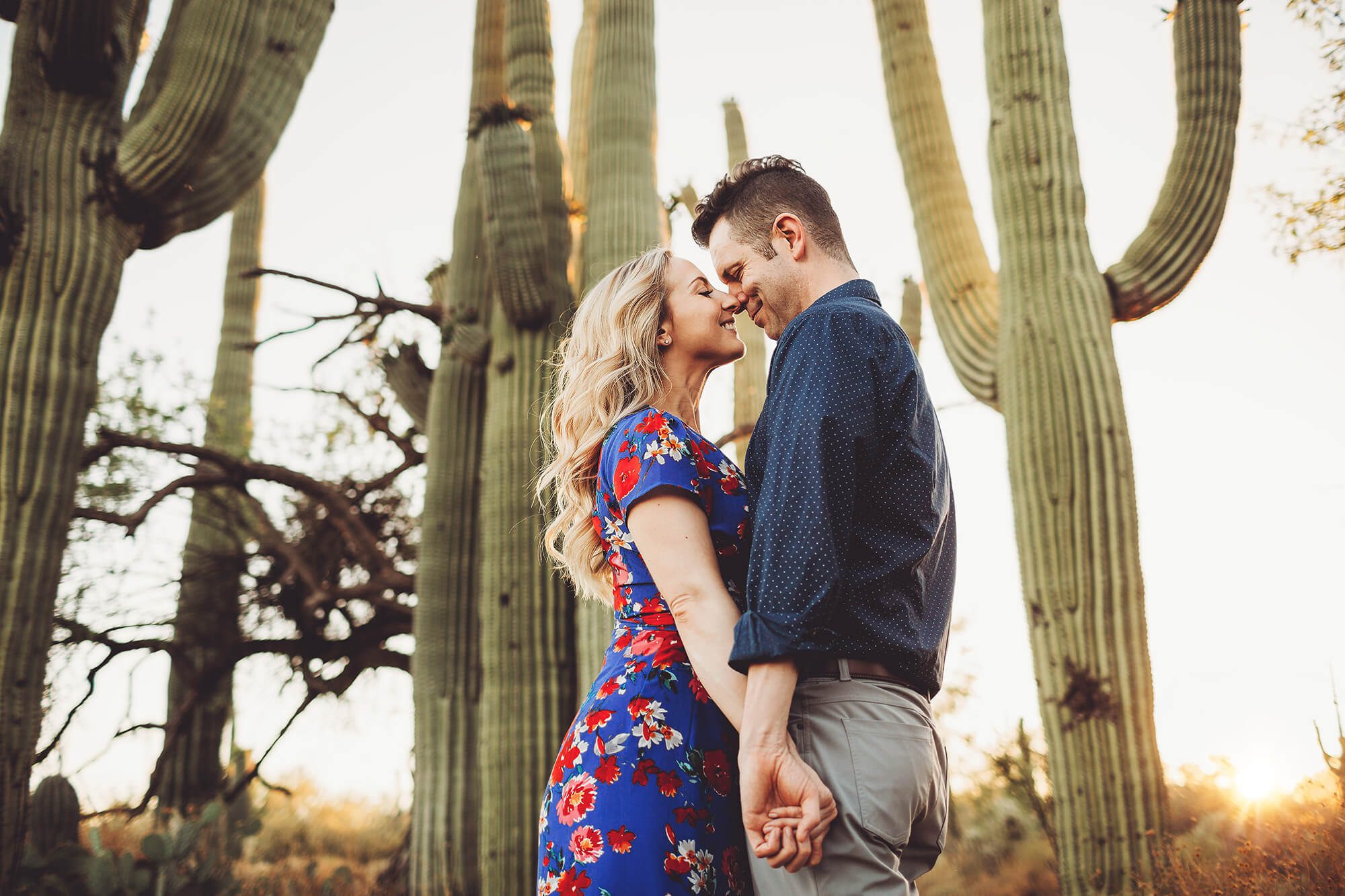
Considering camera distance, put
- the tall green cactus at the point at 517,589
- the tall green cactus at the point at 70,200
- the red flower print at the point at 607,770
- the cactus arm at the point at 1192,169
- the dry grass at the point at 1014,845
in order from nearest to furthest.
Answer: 1. the red flower print at the point at 607,770
2. the dry grass at the point at 1014,845
3. the tall green cactus at the point at 70,200
4. the cactus arm at the point at 1192,169
5. the tall green cactus at the point at 517,589

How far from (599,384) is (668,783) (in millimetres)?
829

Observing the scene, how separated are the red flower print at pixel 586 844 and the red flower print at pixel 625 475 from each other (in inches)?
23.5

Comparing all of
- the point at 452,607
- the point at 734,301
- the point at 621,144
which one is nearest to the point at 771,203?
the point at 734,301

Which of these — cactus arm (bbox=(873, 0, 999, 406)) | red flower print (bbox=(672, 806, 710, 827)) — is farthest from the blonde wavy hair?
cactus arm (bbox=(873, 0, 999, 406))

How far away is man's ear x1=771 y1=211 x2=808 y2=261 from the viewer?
2115 mm

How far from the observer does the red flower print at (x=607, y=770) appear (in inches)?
71.9

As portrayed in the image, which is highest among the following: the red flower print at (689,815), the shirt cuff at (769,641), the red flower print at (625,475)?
the red flower print at (625,475)

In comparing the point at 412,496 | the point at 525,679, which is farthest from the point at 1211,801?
Result: the point at 412,496

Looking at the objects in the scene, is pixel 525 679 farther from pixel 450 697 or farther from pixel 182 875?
pixel 182 875

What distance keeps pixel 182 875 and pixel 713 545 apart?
5536 mm

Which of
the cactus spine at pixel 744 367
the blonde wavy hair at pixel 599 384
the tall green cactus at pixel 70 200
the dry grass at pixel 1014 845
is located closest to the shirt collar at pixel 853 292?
the blonde wavy hair at pixel 599 384

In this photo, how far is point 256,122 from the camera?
591 centimetres

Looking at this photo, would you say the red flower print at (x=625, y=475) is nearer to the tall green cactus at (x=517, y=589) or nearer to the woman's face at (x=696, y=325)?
the woman's face at (x=696, y=325)

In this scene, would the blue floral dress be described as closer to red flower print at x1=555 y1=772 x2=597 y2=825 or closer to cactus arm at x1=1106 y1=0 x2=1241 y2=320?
red flower print at x1=555 y1=772 x2=597 y2=825
